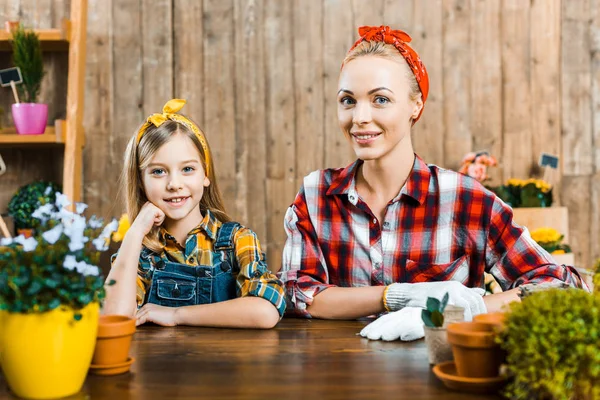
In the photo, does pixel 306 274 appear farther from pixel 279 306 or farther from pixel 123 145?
pixel 123 145

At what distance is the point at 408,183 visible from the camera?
1673mm

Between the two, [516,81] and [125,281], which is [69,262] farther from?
[516,81]

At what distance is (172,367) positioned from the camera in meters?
1.09

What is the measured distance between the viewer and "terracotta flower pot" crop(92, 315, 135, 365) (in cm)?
104

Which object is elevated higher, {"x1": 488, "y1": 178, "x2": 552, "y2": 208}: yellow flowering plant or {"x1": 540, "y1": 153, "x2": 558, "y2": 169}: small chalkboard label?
{"x1": 540, "y1": 153, "x2": 558, "y2": 169}: small chalkboard label

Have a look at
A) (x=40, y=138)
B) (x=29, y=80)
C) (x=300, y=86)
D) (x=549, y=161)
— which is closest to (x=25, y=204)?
(x=40, y=138)

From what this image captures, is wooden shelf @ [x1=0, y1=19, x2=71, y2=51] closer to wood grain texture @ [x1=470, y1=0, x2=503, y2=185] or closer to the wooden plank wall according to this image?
the wooden plank wall

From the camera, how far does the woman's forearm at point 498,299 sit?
144 cm

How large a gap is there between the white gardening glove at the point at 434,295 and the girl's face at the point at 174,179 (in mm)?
512

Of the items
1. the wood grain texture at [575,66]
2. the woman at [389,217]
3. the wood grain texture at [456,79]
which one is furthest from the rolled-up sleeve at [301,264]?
the wood grain texture at [575,66]

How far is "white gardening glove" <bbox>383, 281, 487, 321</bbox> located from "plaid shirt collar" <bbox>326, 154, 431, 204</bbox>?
271 millimetres

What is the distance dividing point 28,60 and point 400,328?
2514 millimetres

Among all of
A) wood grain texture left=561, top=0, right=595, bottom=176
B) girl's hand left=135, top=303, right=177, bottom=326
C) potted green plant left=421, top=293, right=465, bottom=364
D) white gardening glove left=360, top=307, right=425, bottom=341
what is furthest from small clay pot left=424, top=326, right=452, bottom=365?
wood grain texture left=561, top=0, right=595, bottom=176

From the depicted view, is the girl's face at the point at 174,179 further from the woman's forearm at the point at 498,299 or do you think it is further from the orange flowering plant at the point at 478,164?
the orange flowering plant at the point at 478,164
